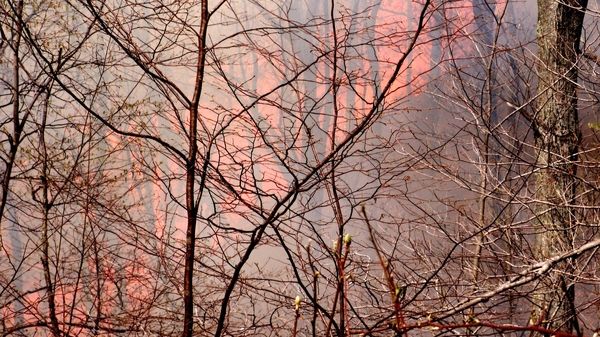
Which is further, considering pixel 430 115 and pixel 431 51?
pixel 431 51

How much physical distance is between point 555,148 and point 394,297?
6289mm

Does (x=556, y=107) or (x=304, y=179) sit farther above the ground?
(x=556, y=107)

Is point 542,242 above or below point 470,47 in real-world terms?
below

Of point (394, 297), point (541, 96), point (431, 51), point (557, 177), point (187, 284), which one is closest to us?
point (394, 297)

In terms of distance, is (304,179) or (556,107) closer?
(304,179)

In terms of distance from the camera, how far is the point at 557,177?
666 cm

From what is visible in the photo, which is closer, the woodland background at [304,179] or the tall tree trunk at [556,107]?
the woodland background at [304,179]

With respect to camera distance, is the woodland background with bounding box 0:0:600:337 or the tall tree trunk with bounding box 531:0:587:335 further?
the tall tree trunk with bounding box 531:0:587:335

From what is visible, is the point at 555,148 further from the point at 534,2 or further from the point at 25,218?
the point at 25,218

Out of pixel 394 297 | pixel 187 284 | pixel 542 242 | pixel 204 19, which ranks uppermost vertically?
pixel 204 19

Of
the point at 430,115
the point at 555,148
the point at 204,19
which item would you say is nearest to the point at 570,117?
the point at 555,148

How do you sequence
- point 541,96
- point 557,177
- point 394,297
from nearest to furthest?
1. point 394,297
2. point 557,177
3. point 541,96

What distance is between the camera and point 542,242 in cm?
676

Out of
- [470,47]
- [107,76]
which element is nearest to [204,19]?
[470,47]
